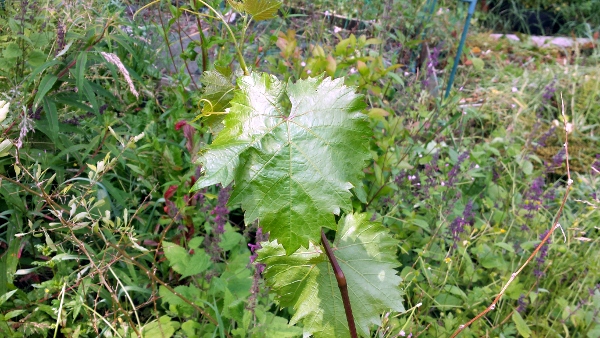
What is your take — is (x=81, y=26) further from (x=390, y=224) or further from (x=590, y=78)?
(x=590, y=78)

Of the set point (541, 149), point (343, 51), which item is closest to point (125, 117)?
point (343, 51)

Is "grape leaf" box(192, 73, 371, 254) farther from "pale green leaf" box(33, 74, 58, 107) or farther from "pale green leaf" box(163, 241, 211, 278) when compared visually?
"pale green leaf" box(33, 74, 58, 107)

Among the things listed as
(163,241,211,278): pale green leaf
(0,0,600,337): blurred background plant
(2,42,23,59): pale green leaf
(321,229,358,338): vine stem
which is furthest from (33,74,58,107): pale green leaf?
(321,229,358,338): vine stem

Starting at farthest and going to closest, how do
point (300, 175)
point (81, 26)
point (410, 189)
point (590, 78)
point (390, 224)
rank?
point (590, 78) < point (410, 189) < point (390, 224) < point (81, 26) < point (300, 175)

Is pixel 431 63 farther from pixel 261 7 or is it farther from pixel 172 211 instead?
pixel 261 7

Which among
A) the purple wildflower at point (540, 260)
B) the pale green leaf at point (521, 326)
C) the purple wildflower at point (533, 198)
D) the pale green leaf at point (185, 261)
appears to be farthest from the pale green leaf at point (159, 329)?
the purple wildflower at point (533, 198)

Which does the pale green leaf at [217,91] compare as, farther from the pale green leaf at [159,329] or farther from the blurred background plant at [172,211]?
the pale green leaf at [159,329]
